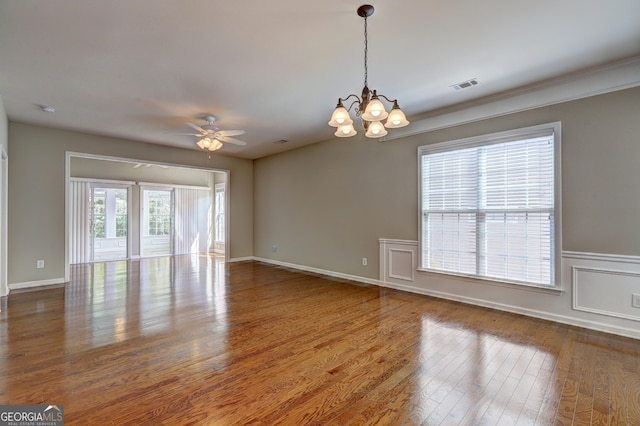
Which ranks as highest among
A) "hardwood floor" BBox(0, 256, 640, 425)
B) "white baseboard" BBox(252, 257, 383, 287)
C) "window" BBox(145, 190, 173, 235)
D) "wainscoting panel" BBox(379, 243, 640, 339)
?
"window" BBox(145, 190, 173, 235)

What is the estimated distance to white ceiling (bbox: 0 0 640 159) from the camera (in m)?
2.31

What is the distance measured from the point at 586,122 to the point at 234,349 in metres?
4.47

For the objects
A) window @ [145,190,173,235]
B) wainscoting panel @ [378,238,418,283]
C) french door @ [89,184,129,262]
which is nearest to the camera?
wainscoting panel @ [378,238,418,283]

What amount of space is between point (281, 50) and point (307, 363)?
112 inches

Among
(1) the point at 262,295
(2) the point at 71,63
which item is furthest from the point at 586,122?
(2) the point at 71,63

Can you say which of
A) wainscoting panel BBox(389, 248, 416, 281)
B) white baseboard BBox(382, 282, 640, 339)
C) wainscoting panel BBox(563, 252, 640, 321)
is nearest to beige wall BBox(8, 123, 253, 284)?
wainscoting panel BBox(389, 248, 416, 281)

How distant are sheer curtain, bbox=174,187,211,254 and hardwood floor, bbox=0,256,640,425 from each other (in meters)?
5.09

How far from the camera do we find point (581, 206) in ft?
11.2

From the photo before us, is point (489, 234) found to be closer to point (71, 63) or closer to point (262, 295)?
point (262, 295)

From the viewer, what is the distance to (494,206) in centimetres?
404

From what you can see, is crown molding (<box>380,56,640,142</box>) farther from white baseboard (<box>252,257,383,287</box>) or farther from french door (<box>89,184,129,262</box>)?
french door (<box>89,184,129,262</box>)

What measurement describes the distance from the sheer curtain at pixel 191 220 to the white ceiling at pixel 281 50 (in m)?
5.19

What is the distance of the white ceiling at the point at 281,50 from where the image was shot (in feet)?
7.59

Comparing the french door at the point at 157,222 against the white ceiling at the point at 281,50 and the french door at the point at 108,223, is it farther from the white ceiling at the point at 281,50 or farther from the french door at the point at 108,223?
the white ceiling at the point at 281,50
